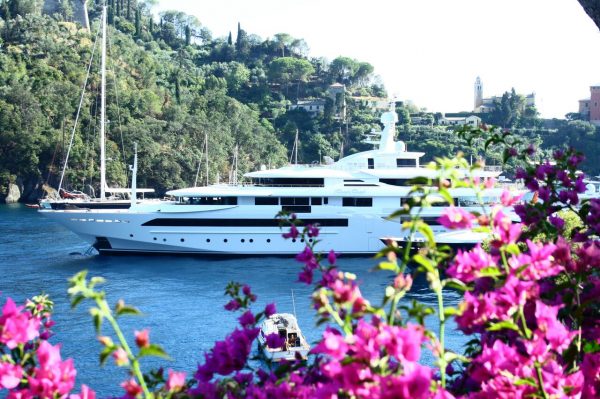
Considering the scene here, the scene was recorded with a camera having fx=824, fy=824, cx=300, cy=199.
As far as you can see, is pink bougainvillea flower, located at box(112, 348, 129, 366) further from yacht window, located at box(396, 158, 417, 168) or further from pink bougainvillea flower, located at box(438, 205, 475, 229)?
yacht window, located at box(396, 158, 417, 168)

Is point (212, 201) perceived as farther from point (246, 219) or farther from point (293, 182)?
point (293, 182)

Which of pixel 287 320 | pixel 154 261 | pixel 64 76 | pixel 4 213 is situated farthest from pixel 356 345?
pixel 64 76

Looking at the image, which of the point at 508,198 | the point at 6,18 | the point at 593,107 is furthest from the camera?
the point at 593,107

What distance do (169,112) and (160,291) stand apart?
43413mm

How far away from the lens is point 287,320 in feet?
56.7

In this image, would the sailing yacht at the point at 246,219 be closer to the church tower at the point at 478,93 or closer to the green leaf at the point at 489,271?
the green leaf at the point at 489,271

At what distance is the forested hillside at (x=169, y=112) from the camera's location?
58844 millimetres

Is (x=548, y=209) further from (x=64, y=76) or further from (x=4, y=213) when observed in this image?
(x=64, y=76)

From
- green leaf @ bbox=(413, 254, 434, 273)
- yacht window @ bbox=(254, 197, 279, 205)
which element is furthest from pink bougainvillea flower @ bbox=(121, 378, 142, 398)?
yacht window @ bbox=(254, 197, 279, 205)

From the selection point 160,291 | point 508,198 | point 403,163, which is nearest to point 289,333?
point 160,291

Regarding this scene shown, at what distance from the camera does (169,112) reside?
64.3 meters

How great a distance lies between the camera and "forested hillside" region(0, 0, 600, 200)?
193ft

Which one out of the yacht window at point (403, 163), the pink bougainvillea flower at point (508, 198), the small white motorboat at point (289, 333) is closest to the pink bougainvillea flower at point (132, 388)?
the pink bougainvillea flower at point (508, 198)

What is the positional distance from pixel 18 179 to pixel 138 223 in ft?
112
